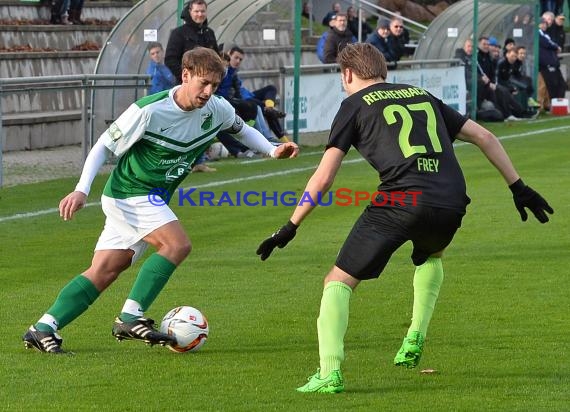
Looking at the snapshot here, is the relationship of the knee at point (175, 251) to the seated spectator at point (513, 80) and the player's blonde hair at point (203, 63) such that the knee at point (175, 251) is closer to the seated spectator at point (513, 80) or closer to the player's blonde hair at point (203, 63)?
the player's blonde hair at point (203, 63)

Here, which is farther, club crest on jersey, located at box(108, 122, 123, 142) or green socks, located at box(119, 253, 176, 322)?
green socks, located at box(119, 253, 176, 322)

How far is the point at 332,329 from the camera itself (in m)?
6.04

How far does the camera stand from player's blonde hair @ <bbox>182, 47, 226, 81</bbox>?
6.91 m

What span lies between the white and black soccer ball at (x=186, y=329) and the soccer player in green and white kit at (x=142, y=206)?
0.06 meters

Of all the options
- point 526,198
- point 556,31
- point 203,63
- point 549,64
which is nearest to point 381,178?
point 526,198

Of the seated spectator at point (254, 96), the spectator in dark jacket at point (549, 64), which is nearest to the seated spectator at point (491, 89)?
the spectator in dark jacket at point (549, 64)

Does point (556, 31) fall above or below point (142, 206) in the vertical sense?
below

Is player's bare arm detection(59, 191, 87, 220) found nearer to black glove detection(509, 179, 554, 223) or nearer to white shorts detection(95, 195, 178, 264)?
white shorts detection(95, 195, 178, 264)

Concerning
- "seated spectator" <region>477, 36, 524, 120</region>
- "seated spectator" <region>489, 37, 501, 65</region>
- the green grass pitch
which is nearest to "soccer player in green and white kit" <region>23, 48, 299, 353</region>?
the green grass pitch

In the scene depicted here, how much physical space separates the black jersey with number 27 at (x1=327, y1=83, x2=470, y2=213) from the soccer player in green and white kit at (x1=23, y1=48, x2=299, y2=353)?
102 cm

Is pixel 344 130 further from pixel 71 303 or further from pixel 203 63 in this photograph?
pixel 71 303

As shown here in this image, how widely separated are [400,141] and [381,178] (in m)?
0.20

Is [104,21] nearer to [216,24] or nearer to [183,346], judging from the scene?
[216,24]

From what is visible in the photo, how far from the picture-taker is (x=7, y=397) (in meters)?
6.08
